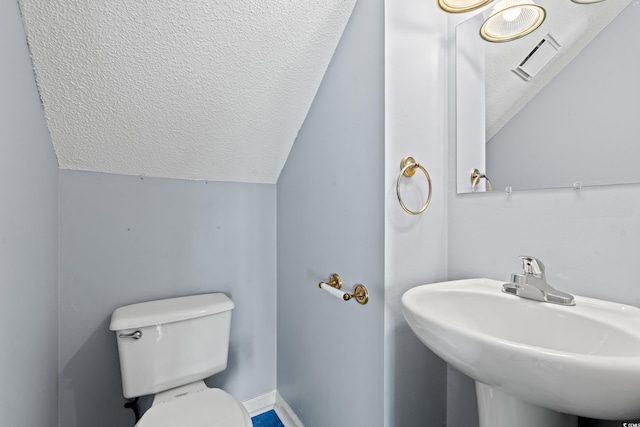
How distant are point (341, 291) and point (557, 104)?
86cm

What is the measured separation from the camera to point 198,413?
3.35 ft

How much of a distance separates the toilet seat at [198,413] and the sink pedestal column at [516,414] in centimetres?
77

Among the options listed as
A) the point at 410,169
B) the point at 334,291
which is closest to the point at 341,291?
the point at 334,291

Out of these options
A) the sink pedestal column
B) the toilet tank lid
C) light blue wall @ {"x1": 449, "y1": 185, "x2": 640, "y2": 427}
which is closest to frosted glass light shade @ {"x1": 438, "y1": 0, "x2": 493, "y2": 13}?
light blue wall @ {"x1": 449, "y1": 185, "x2": 640, "y2": 427}

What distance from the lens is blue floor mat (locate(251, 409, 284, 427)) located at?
145cm

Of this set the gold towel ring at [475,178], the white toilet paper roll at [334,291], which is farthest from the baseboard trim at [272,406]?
the gold towel ring at [475,178]

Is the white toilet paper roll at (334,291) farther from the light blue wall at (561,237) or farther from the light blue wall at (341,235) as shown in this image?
the light blue wall at (561,237)

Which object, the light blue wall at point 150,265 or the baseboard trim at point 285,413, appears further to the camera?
the baseboard trim at point 285,413

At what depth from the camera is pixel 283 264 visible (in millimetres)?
1518

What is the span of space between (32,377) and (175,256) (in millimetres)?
615

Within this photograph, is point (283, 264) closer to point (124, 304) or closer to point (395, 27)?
point (124, 304)

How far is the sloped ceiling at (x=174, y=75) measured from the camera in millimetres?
840

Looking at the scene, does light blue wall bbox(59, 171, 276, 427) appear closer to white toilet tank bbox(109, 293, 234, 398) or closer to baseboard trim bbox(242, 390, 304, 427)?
baseboard trim bbox(242, 390, 304, 427)

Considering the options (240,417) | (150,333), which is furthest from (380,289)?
(150,333)
